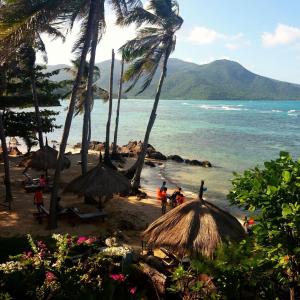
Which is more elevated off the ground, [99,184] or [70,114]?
[70,114]

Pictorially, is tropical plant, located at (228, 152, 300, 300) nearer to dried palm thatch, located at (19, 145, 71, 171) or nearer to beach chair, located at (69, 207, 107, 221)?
beach chair, located at (69, 207, 107, 221)

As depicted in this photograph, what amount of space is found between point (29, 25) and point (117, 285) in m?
8.27

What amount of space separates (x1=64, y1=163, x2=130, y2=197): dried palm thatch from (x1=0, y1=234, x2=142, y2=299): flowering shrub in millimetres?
4261

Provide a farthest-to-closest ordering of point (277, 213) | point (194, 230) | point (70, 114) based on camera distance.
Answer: point (70, 114) → point (194, 230) → point (277, 213)

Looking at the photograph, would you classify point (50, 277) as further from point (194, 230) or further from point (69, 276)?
point (194, 230)

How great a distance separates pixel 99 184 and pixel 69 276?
6493 millimetres

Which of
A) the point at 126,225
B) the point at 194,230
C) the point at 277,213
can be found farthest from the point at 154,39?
the point at 277,213

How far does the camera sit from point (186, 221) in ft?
29.1

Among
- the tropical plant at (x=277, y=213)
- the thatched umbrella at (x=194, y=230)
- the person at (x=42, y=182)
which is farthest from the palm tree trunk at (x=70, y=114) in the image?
the tropical plant at (x=277, y=213)

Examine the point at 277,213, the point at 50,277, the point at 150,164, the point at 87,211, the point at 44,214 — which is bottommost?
the point at 150,164

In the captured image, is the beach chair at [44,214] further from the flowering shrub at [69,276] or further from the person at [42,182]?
the flowering shrub at [69,276]

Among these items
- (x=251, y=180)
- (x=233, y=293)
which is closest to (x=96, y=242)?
(x=233, y=293)

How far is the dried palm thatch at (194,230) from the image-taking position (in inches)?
333

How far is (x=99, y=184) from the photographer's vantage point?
1369 centimetres
